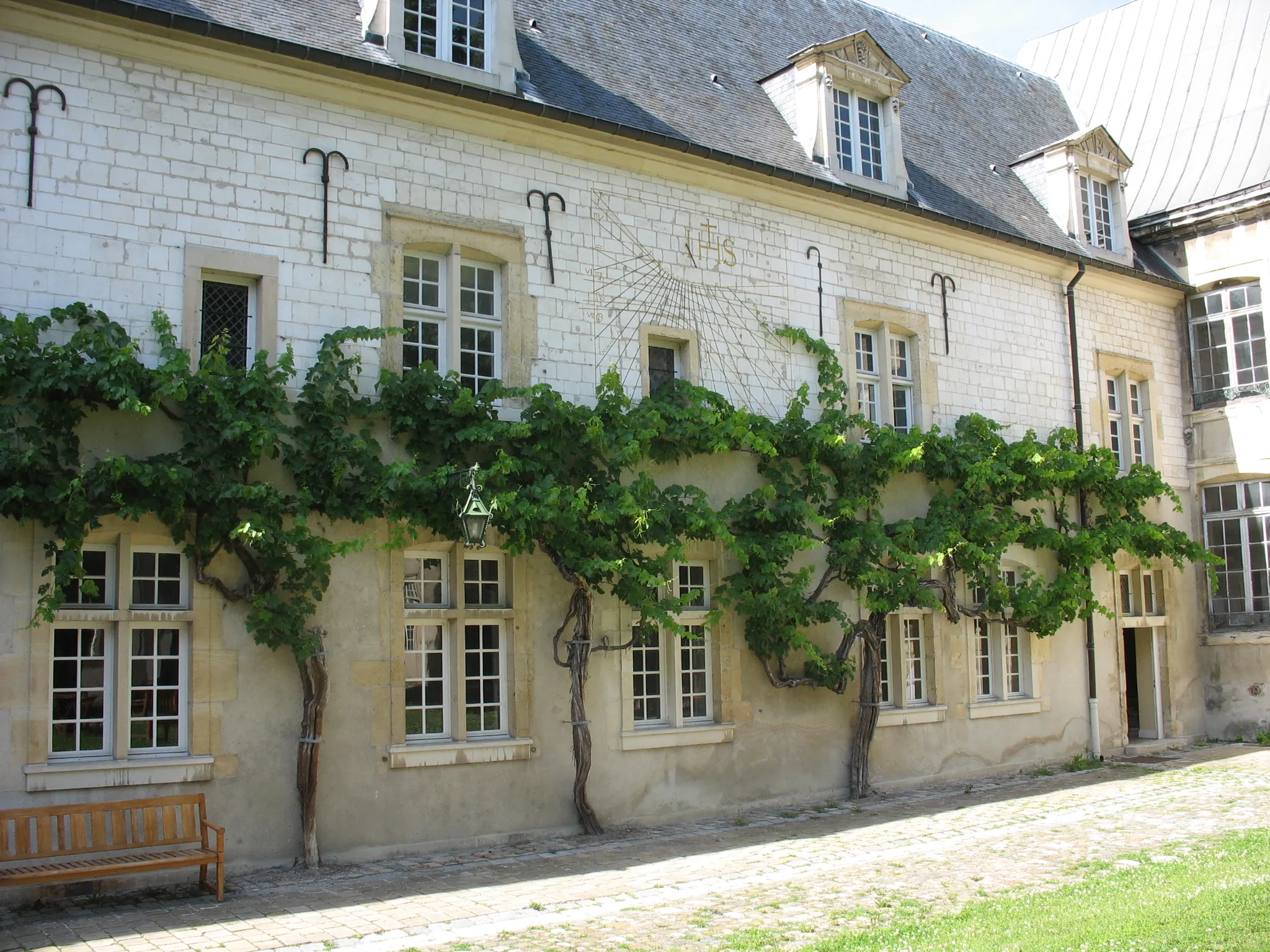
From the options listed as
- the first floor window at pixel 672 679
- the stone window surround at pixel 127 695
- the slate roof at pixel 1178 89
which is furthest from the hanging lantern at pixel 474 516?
the slate roof at pixel 1178 89

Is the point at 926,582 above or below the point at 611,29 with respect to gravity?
below

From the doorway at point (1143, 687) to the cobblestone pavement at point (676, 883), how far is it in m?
4.66

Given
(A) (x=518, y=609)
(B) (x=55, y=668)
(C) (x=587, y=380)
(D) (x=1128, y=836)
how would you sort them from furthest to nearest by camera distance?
(C) (x=587, y=380), (A) (x=518, y=609), (D) (x=1128, y=836), (B) (x=55, y=668)

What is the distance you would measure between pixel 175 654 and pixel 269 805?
1249 mm

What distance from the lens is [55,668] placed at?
8172 millimetres

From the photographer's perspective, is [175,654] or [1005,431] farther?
[1005,431]

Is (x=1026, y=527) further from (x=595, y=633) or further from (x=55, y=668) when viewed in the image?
(x=55, y=668)

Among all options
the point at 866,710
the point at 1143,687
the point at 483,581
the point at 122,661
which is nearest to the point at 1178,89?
the point at 1143,687

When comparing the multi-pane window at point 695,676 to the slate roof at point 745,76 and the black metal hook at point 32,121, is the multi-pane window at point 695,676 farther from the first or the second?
the black metal hook at point 32,121

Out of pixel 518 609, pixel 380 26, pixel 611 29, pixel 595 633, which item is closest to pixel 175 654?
pixel 518 609

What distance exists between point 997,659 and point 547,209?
7.25 m

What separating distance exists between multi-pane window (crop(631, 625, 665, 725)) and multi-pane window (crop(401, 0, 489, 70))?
206 inches

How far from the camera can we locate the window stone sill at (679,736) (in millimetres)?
10484

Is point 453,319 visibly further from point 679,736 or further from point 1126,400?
point 1126,400
